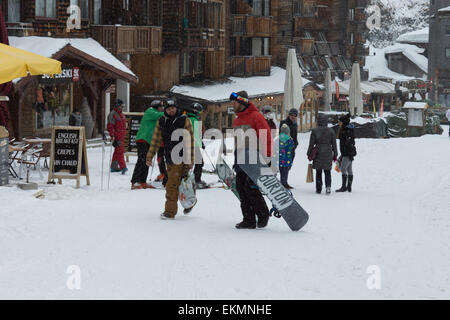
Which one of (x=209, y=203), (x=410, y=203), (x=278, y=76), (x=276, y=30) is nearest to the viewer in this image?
(x=209, y=203)

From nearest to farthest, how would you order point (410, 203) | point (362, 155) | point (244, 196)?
1. point (244, 196)
2. point (410, 203)
3. point (362, 155)

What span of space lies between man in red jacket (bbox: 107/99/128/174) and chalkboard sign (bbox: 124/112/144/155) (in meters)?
2.00

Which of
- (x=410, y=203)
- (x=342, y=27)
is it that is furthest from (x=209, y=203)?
(x=342, y=27)

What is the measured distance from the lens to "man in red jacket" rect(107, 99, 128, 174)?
17328mm

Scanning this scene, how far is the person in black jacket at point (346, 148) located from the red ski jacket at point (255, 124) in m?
5.85

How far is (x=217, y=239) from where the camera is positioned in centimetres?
945

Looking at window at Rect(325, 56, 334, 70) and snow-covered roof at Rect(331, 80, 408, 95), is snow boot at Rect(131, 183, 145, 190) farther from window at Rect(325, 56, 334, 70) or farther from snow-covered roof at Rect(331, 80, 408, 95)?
window at Rect(325, 56, 334, 70)

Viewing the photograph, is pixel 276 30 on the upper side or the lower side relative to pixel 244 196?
upper

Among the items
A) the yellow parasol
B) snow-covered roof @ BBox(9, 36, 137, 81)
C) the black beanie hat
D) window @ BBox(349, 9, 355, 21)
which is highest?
window @ BBox(349, 9, 355, 21)

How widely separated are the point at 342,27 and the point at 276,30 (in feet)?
52.3

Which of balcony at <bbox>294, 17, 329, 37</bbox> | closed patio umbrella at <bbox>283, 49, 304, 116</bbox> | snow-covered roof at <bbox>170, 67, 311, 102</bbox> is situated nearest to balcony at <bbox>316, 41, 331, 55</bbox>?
balcony at <bbox>294, 17, 329, 37</bbox>

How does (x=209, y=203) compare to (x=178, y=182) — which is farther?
(x=209, y=203)

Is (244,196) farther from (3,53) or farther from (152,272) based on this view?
(3,53)

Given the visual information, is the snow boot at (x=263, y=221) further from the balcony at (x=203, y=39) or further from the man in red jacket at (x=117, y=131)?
the balcony at (x=203, y=39)
